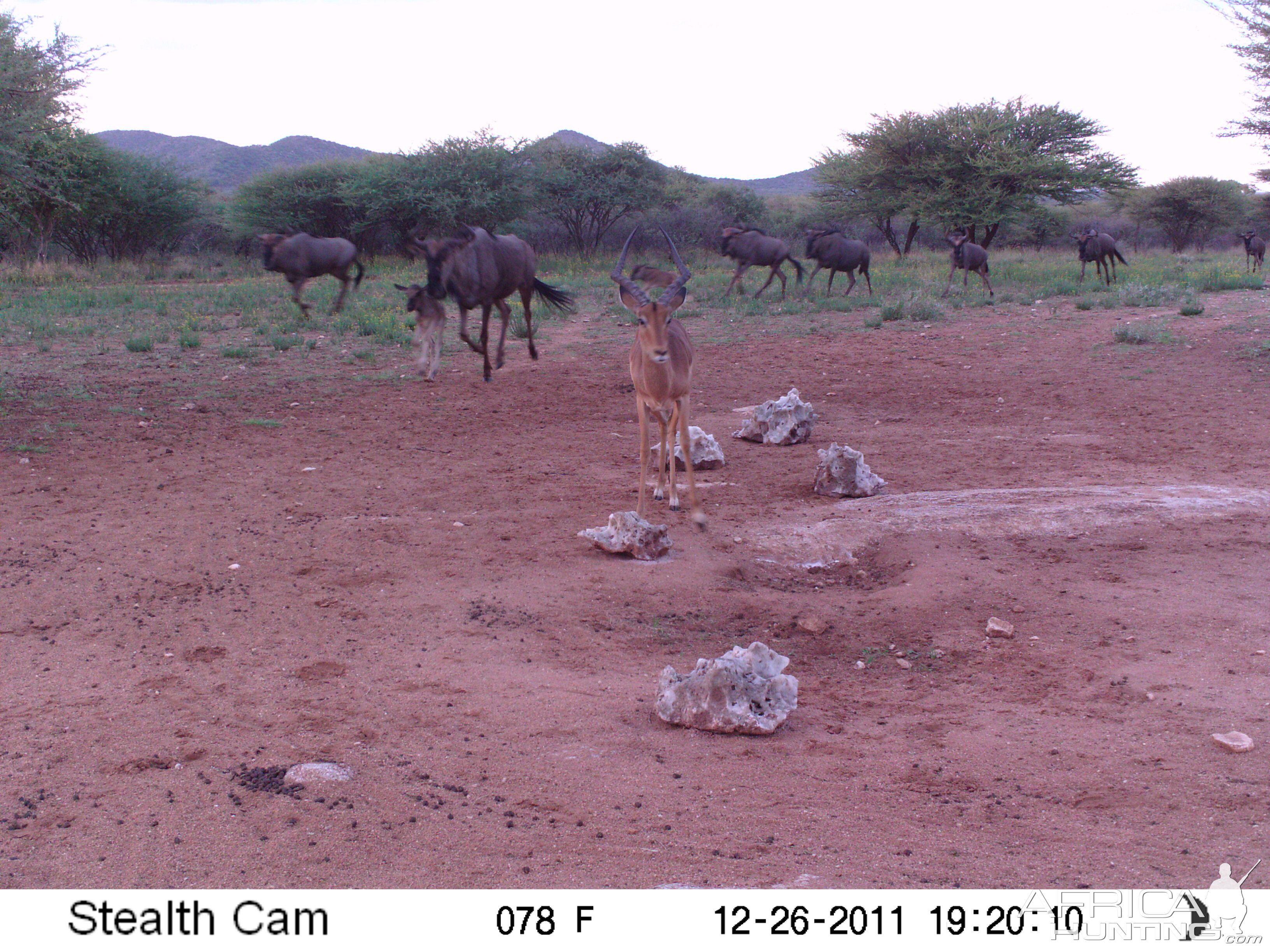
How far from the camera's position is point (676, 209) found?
129ft

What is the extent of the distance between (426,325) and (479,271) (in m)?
1.40

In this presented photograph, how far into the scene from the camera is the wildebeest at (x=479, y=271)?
7.86 meters

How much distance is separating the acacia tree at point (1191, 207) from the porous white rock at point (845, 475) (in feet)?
129

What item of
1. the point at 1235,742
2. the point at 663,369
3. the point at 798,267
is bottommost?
the point at 1235,742

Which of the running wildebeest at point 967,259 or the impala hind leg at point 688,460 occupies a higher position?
the running wildebeest at point 967,259

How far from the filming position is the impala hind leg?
6.66 meters

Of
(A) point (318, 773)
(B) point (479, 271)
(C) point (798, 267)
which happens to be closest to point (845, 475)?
(B) point (479, 271)

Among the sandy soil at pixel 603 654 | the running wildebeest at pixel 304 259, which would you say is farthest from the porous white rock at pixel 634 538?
the running wildebeest at pixel 304 259

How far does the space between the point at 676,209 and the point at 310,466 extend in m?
33.4

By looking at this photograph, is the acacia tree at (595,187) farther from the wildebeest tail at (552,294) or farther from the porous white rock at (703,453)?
the porous white rock at (703,453)

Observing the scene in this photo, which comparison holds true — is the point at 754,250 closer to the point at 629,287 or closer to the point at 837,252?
the point at 837,252

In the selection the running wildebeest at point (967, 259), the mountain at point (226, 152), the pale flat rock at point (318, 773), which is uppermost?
the mountain at point (226, 152)

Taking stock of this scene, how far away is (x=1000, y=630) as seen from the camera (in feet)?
16.3
